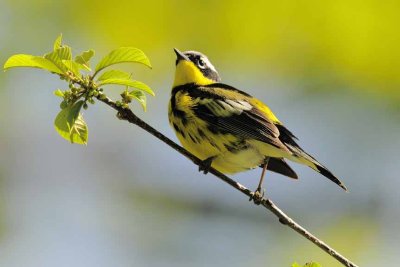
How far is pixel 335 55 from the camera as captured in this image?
5199 mm

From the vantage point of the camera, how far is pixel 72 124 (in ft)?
9.17

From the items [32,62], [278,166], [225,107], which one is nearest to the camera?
[32,62]

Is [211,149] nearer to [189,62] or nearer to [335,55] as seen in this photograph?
[189,62]

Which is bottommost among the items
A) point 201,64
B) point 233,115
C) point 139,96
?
point 139,96

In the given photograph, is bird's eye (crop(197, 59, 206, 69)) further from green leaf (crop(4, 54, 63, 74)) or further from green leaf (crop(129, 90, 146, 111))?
green leaf (crop(4, 54, 63, 74))

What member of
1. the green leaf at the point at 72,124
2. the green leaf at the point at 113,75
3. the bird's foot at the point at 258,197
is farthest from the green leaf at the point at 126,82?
the bird's foot at the point at 258,197

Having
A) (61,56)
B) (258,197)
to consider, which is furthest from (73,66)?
(258,197)

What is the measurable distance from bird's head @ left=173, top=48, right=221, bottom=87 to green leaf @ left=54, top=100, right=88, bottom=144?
6.21 ft

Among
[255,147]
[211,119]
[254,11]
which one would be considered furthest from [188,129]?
[254,11]

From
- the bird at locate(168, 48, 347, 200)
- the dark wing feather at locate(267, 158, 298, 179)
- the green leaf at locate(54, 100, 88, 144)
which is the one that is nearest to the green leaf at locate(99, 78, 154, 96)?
the green leaf at locate(54, 100, 88, 144)

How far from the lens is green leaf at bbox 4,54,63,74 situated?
8.87 feet

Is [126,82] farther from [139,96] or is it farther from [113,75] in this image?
[139,96]

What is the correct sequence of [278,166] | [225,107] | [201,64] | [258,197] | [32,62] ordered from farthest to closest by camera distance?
1. [201,64]
2. [278,166]
3. [225,107]
4. [258,197]
5. [32,62]

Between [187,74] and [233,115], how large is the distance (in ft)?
2.48
